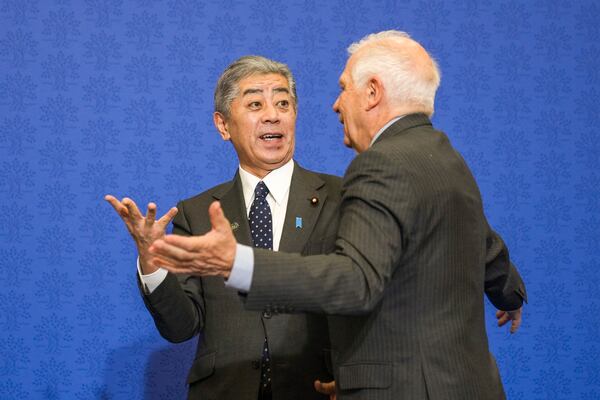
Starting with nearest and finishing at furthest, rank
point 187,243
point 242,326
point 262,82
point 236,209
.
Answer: point 187,243 < point 242,326 < point 236,209 < point 262,82

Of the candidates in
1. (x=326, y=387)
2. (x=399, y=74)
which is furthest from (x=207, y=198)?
(x=399, y=74)

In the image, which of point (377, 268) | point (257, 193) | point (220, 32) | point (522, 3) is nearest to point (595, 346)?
point (522, 3)

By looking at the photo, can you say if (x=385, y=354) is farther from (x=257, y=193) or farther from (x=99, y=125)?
(x=99, y=125)

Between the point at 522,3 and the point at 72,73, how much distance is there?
166 cm

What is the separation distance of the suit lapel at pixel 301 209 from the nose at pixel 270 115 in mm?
140

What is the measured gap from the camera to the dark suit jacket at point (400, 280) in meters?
1.28

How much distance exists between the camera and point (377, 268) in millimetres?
1297

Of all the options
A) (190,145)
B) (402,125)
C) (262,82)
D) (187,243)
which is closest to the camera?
(187,243)

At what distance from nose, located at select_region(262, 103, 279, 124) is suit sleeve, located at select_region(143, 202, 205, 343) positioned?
1.18 feet

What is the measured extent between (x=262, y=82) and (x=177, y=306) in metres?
0.67

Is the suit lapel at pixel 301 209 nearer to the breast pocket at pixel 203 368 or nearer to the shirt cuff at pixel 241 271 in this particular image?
the breast pocket at pixel 203 368

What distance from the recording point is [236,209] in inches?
80.7

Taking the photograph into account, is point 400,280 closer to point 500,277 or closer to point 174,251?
point 174,251

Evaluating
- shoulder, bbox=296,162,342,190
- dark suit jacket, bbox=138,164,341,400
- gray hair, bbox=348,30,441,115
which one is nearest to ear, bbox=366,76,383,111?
gray hair, bbox=348,30,441,115
